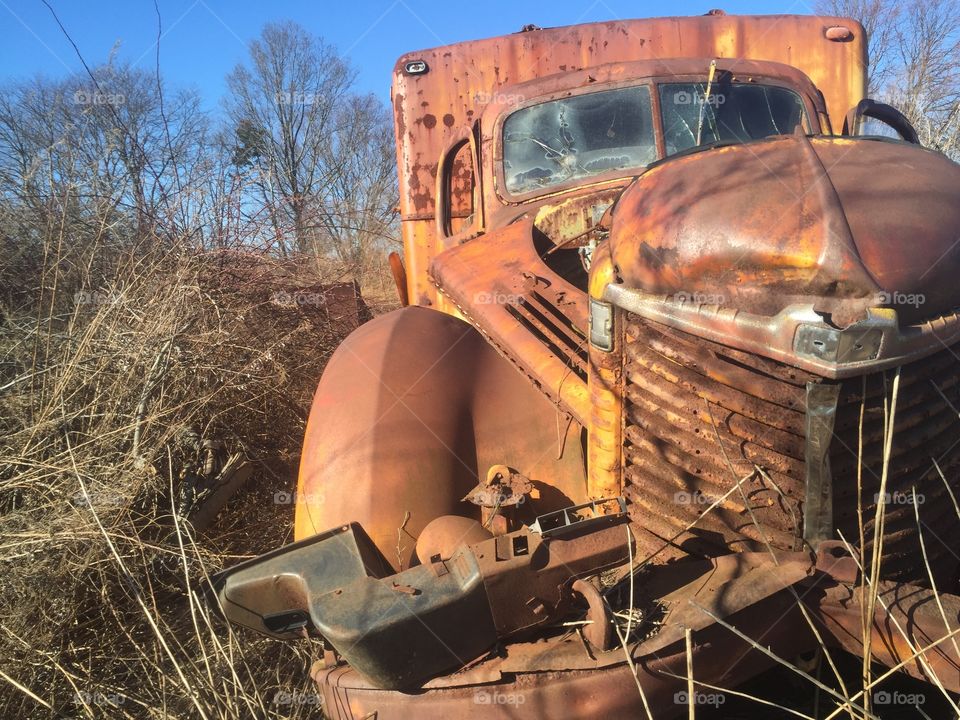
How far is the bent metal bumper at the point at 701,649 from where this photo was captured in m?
1.79

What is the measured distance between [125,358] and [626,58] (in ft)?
12.9

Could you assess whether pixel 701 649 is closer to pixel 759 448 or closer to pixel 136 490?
pixel 759 448

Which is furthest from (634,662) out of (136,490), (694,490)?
(136,490)

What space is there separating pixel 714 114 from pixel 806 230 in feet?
7.45

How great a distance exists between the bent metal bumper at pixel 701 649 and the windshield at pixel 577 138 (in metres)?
2.32

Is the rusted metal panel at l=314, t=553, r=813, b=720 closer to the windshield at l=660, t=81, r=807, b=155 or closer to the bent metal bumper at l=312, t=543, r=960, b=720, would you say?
the bent metal bumper at l=312, t=543, r=960, b=720

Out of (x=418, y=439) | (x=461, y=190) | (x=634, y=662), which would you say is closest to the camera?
(x=634, y=662)

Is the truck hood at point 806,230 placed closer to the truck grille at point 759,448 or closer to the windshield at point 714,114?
the truck grille at point 759,448

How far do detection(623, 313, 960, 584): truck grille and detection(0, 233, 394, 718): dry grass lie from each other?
58.8 inches

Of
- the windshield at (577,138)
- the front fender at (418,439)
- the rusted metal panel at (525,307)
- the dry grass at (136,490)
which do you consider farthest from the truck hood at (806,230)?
the dry grass at (136,490)

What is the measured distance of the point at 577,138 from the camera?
3.76m

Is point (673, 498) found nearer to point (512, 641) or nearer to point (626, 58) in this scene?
point (512, 641)

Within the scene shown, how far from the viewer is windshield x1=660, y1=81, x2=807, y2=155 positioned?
3.64 meters

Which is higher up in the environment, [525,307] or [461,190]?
[461,190]
